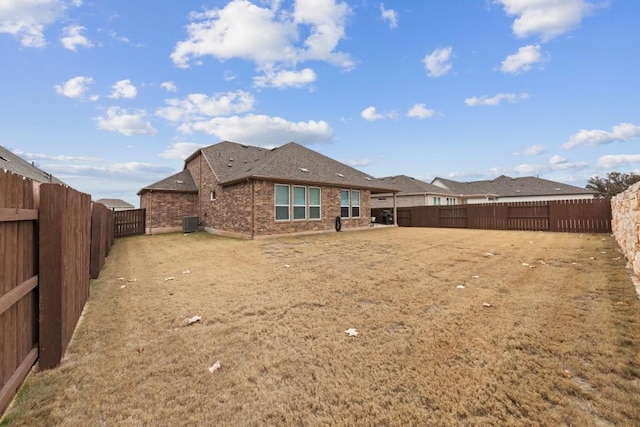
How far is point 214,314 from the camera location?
395 centimetres

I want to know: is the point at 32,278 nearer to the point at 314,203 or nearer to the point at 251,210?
the point at 251,210

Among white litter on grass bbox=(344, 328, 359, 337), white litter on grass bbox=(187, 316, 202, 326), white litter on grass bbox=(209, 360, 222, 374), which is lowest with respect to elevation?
white litter on grass bbox=(209, 360, 222, 374)

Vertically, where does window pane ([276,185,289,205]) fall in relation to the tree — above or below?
below

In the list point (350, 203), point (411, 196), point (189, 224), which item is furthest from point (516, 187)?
point (189, 224)

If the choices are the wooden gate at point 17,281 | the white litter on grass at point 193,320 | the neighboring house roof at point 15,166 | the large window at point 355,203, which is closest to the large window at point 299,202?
the large window at point 355,203

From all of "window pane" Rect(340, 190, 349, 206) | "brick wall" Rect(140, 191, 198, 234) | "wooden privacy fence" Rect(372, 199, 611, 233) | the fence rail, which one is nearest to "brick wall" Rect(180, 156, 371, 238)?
"window pane" Rect(340, 190, 349, 206)

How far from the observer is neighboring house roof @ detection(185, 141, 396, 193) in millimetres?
13527

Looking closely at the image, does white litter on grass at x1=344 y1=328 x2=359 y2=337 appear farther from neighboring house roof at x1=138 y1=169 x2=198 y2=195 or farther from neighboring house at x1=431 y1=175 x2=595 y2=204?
neighboring house at x1=431 y1=175 x2=595 y2=204

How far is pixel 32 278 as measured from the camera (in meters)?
2.47

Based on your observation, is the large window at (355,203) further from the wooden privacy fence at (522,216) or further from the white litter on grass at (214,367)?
the white litter on grass at (214,367)

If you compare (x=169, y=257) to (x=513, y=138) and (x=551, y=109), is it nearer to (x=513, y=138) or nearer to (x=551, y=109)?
(x=551, y=109)

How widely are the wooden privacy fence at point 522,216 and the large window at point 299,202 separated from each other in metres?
11.2

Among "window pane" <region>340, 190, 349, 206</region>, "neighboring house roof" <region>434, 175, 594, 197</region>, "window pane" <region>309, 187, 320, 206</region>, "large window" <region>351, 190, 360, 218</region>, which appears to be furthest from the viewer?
"neighboring house roof" <region>434, 175, 594, 197</region>

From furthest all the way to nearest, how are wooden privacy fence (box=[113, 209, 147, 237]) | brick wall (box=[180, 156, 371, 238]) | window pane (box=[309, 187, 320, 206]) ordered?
wooden privacy fence (box=[113, 209, 147, 237])
window pane (box=[309, 187, 320, 206])
brick wall (box=[180, 156, 371, 238])
